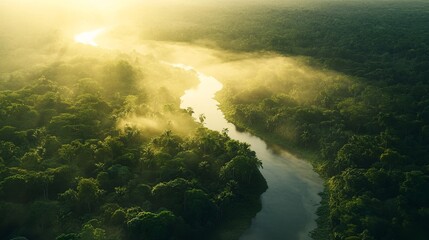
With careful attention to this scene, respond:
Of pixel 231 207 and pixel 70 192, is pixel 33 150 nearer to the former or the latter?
pixel 70 192

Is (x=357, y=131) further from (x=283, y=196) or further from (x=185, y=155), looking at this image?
(x=185, y=155)

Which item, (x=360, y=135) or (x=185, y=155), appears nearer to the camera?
(x=185, y=155)

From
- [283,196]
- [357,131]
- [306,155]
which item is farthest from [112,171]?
[357,131]

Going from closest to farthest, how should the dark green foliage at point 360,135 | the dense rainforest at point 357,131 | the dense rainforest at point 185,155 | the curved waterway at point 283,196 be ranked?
the dense rainforest at point 185,155, the dark green foliage at point 360,135, the dense rainforest at point 357,131, the curved waterway at point 283,196

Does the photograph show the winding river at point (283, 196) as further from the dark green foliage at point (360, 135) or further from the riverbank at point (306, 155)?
the dark green foliage at point (360, 135)

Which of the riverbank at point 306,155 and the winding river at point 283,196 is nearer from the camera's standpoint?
the riverbank at point 306,155

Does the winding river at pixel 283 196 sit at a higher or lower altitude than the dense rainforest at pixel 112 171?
lower

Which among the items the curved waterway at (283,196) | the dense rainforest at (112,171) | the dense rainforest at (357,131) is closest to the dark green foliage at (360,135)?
the dense rainforest at (357,131)

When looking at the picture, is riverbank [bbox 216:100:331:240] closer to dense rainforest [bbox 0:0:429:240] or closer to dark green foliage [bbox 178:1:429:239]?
dark green foliage [bbox 178:1:429:239]
